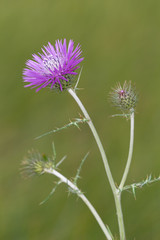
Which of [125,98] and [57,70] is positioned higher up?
[57,70]

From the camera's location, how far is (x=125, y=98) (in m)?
1.92

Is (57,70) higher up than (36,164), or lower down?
higher up

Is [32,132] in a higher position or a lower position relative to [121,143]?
higher

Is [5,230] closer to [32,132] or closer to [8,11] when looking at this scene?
[32,132]

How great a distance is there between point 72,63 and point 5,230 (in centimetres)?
194

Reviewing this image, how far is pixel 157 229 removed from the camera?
3021mm

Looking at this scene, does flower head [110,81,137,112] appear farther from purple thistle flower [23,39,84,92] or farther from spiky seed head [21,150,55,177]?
spiky seed head [21,150,55,177]

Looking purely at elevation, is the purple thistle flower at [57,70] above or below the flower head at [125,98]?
above

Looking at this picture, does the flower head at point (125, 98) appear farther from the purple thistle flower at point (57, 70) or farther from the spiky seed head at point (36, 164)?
the spiky seed head at point (36, 164)

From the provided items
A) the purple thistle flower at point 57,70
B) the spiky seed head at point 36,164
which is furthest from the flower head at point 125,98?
the spiky seed head at point 36,164

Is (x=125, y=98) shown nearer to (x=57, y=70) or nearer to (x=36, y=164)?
(x=57, y=70)

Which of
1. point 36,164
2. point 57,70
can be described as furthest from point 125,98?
point 36,164

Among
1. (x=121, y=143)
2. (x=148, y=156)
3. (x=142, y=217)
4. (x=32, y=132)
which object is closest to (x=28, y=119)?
(x=32, y=132)

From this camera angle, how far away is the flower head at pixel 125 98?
1897 millimetres
